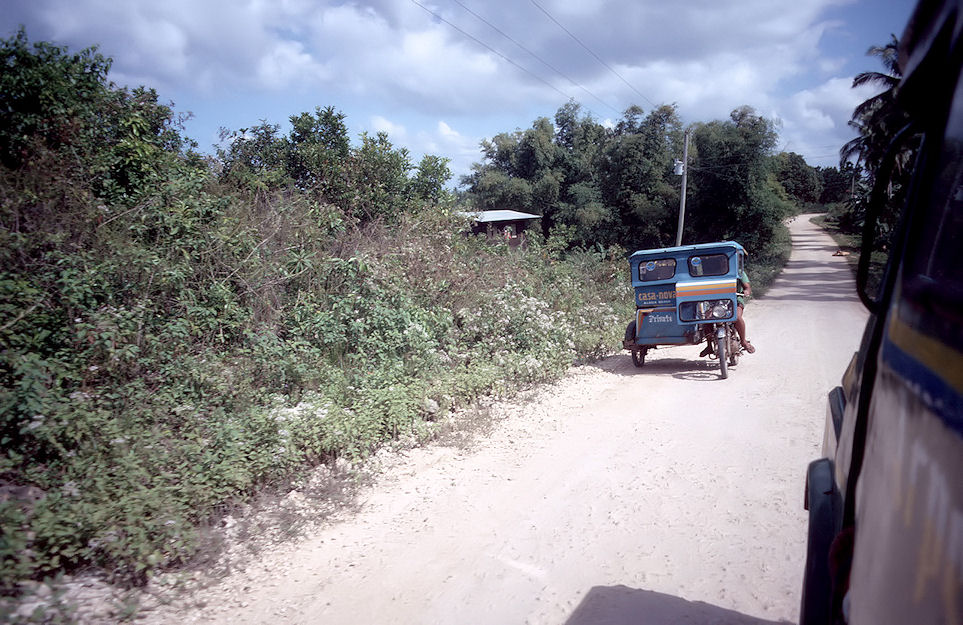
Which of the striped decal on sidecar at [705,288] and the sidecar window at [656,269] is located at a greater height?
the sidecar window at [656,269]

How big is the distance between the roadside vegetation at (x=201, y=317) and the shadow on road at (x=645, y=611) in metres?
2.54

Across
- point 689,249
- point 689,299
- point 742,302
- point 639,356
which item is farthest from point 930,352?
point 742,302

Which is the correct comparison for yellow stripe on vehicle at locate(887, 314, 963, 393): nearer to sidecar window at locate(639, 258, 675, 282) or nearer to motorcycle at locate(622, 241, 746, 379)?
motorcycle at locate(622, 241, 746, 379)

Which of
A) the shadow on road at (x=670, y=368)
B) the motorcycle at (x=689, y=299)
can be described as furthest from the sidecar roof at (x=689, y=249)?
the shadow on road at (x=670, y=368)

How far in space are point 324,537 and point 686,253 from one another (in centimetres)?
678

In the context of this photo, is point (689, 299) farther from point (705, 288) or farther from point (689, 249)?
point (689, 249)

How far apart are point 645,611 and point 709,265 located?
255 inches

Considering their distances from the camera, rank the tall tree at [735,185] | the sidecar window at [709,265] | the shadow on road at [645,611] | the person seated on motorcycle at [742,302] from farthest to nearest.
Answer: the tall tree at [735,185], the person seated on motorcycle at [742,302], the sidecar window at [709,265], the shadow on road at [645,611]

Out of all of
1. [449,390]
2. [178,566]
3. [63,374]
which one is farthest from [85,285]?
[449,390]

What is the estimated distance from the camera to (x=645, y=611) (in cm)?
312

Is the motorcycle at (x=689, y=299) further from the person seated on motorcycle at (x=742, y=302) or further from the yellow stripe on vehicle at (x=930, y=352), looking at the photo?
the yellow stripe on vehicle at (x=930, y=352)

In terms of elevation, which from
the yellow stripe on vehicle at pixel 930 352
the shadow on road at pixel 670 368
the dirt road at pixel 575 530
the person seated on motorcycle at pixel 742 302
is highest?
the yellow stripe on vehicle at pixel 930 352

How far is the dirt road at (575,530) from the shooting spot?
10.6ft

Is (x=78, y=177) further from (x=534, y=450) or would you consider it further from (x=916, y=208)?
(x=916, y=208)
